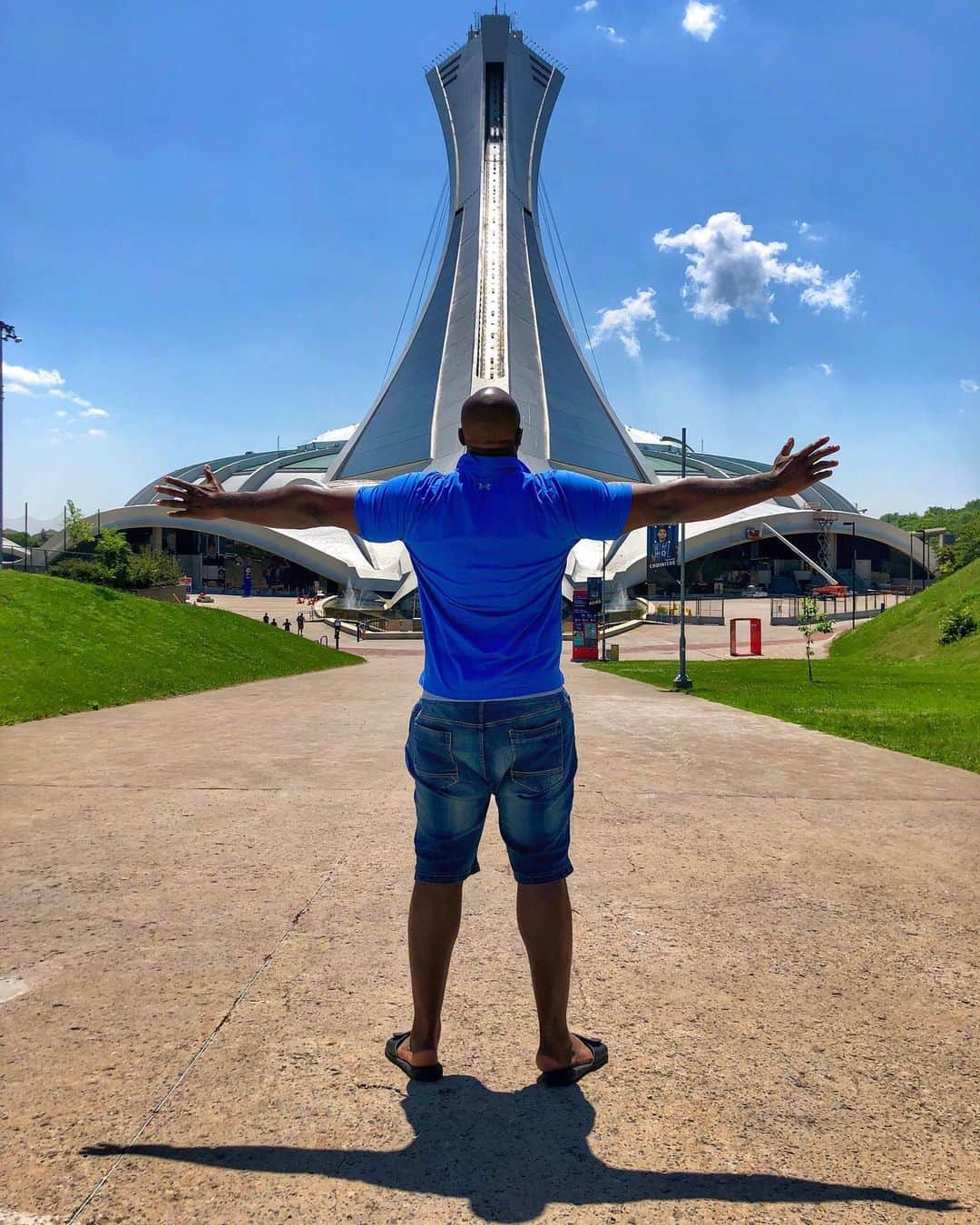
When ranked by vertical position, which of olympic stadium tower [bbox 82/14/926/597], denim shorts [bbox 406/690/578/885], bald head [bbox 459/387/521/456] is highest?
olympic stadium tower [bbox 82/14/926/597]

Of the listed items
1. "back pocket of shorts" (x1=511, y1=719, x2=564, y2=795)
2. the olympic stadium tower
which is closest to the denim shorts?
"back pocket of shorts" (x1=511, y1=719, x2=564, y2=795)

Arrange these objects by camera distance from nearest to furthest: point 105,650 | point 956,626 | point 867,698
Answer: point 867,698, point 105,650, point 956,626

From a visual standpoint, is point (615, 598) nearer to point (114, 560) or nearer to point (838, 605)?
point (838, 605)

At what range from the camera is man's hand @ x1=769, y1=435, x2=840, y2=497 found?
2.58m

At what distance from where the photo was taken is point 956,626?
19.9 meters

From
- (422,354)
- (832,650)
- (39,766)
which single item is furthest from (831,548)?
(39,766)

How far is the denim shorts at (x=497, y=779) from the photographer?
2.29 metres

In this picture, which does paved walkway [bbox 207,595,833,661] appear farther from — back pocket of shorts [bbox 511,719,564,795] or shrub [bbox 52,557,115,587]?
back pocket of shorts [bbox 511,719,564,795]

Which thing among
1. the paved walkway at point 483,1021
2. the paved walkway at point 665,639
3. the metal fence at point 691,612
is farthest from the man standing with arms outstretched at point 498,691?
the metal fence at point 691,612

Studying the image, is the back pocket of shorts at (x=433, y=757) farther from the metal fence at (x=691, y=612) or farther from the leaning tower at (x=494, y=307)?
the leaning tower at (x=494, y=307)

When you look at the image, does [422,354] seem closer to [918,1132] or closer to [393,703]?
[393,703]

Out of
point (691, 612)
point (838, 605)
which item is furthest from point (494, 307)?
point (838, 605)

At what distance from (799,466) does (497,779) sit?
1355mm

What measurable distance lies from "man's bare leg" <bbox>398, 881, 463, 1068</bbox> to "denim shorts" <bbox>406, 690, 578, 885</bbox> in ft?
0.17
